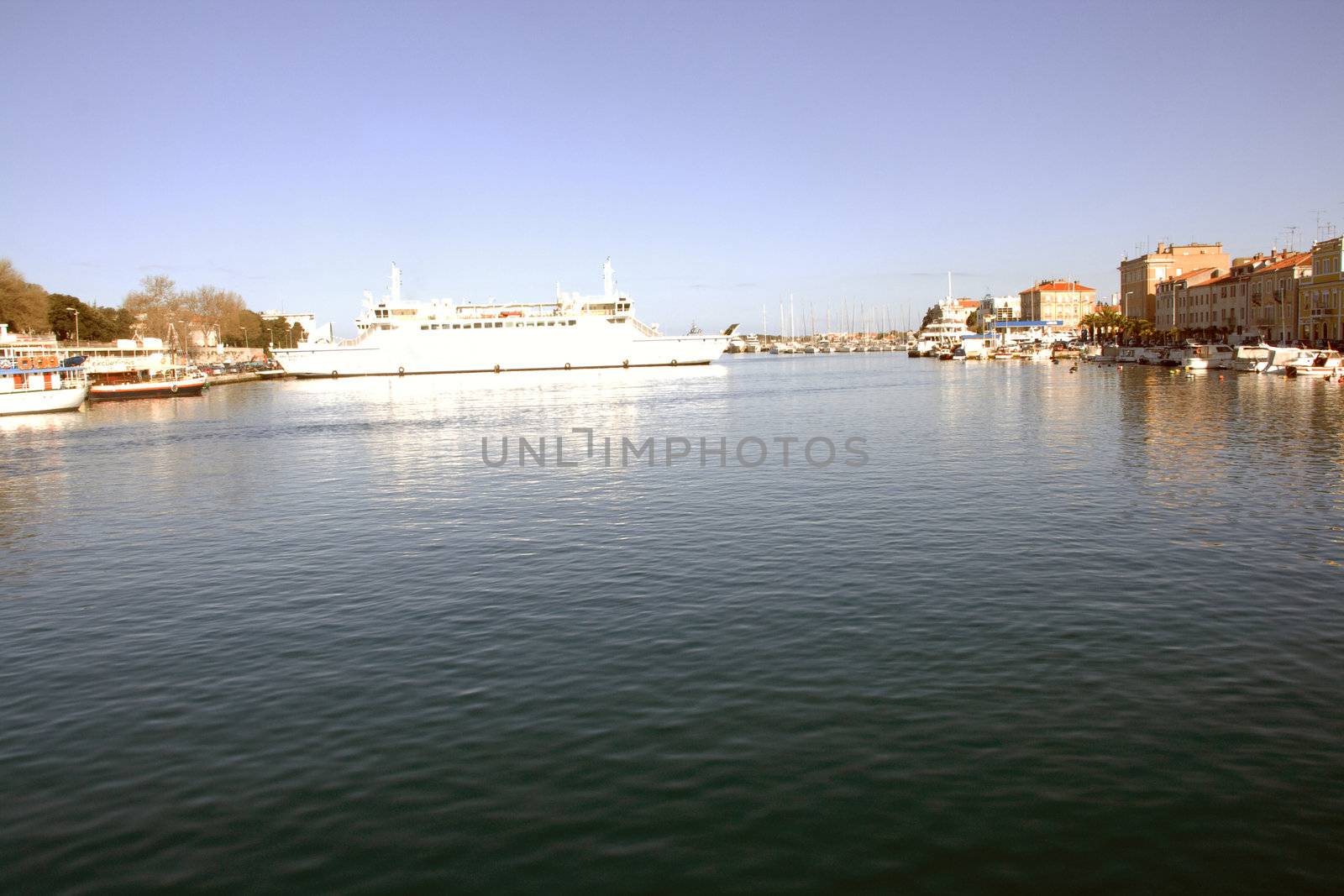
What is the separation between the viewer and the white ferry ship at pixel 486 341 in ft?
383

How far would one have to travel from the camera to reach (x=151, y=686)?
32.8 ft

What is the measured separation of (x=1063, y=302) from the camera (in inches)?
6924

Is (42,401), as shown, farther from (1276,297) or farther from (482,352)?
(1276,297)

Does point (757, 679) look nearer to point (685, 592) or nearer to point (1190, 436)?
point (685, 592)

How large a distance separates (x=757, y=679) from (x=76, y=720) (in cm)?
658

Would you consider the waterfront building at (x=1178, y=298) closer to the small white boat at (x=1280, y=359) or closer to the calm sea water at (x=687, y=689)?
the small white boat at (x=1280, y=359)

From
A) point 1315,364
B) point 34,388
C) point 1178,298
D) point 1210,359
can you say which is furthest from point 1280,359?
point 34,388

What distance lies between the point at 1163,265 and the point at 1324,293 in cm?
4818

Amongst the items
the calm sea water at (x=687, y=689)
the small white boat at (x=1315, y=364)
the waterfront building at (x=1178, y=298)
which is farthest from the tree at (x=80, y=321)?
the waterfront building at (x=1178, y=298)

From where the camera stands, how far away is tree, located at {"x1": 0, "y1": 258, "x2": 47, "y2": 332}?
7950 cm

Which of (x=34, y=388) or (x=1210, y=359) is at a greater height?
(x=34, y=388)

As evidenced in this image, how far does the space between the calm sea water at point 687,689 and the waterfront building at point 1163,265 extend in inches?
4509

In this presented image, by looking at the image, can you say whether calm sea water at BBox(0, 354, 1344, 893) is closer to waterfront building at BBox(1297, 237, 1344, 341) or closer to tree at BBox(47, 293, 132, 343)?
waterfront building at BBox(1297, 237, 1344, 341)

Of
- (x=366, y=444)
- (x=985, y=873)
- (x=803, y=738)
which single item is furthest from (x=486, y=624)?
(x=366, y=444)
